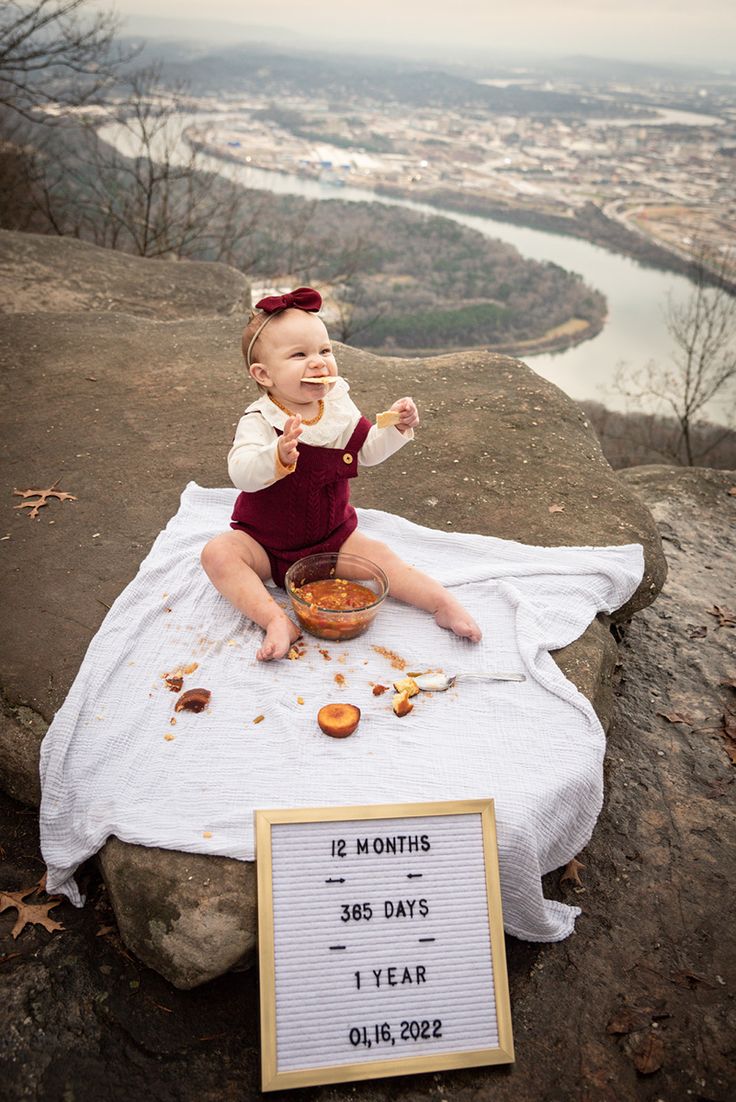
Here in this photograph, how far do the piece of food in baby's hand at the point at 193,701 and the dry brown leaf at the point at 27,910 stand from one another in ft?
2.20

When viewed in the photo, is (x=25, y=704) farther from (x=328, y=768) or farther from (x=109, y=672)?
(x=328, y=768)

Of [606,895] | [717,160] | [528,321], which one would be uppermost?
[717,160]

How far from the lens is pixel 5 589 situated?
273 centimetres

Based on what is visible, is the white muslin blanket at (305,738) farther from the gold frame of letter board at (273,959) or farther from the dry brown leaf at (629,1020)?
the dry brown leaf at (629,1020)

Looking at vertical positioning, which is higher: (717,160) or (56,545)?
(717,160)

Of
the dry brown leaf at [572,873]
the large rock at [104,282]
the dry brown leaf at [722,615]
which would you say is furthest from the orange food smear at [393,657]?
the large rock at [104,282]

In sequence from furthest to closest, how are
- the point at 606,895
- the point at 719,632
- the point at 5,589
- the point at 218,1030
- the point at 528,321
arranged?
the point at 528,321
the point at 719,632
the point at 5,589
the point at 606,895
the point at 218,1030

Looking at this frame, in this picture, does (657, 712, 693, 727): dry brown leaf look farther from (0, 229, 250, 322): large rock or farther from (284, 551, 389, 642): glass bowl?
(0, 229, 250, 322): large rock

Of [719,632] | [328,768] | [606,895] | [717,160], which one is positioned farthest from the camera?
[717,160]

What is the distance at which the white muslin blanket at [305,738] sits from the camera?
1.91m

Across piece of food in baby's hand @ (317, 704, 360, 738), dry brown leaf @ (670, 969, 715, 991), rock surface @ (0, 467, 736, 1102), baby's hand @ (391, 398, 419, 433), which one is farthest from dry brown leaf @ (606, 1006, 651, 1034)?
baby's hand @ (391, 398, 419, 433)

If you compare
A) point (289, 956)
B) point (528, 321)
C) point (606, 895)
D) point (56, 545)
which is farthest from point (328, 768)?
point (528, 321)

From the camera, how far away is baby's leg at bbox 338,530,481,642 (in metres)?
2.51

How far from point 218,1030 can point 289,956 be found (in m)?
0.37
